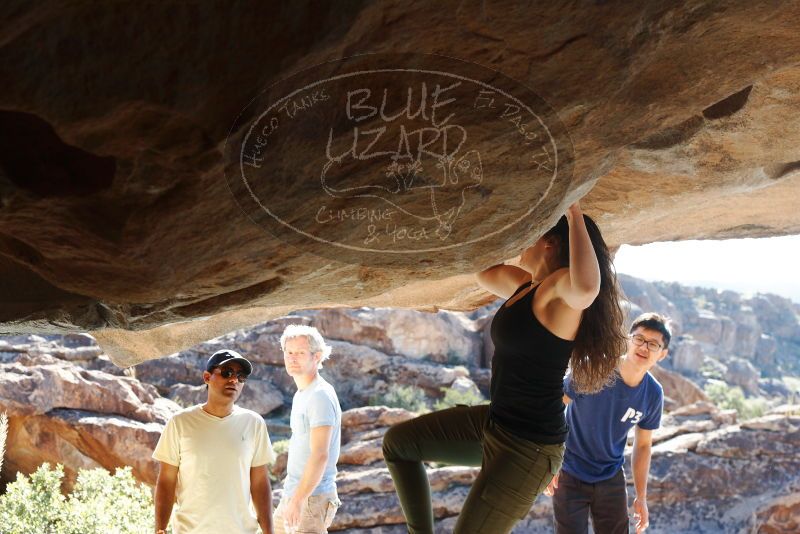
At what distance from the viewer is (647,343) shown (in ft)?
12.5

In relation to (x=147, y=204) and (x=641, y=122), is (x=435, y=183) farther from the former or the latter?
(x=147, y=204)

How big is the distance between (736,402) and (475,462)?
A: 64.3 ft

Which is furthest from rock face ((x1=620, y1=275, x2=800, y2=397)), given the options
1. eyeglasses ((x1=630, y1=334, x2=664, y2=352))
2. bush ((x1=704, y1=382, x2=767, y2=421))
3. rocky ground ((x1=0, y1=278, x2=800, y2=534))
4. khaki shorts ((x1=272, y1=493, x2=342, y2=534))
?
khaki shorts ((x1=272, y1=493, x2=342, y2=534))

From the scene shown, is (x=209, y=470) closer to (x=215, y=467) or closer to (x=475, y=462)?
(x=215, y=467)

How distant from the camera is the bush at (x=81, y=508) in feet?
22.1

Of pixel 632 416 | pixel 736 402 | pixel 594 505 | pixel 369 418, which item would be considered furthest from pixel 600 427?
pixel 736 402

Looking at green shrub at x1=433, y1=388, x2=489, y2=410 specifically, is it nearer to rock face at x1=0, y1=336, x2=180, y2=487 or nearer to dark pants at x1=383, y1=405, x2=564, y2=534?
rock face at x1=0, y1=336, x2=180, y2=487

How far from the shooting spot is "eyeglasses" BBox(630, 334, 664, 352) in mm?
3787

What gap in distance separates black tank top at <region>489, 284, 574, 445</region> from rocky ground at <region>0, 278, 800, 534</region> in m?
5.50

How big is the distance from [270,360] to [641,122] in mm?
14228

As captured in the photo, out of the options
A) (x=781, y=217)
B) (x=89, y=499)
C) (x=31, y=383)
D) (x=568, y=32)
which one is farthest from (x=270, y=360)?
(x=568, y=32)

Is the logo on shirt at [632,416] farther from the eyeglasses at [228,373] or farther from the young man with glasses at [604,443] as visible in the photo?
the eyeglasses at [228,373]

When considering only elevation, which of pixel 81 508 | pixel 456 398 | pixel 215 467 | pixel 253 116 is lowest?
pixel 81 508

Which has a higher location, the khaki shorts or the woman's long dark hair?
the woman's long dark hair
